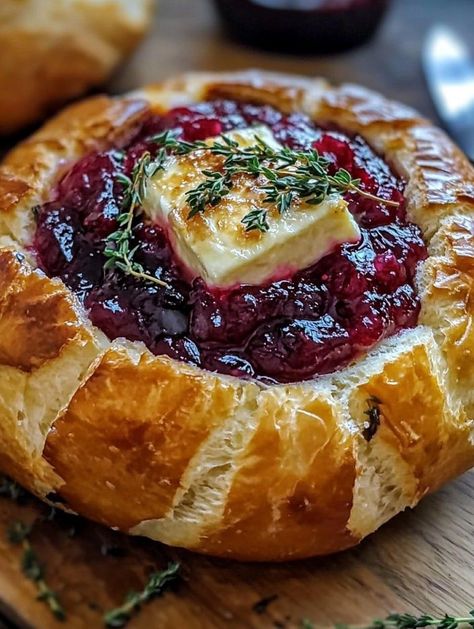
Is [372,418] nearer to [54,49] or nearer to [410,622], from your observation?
[410,622]

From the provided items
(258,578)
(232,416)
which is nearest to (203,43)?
(232,416)

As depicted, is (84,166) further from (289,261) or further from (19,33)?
(19,33)

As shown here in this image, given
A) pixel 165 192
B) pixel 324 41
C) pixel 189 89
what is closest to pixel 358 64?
pixel 324 41

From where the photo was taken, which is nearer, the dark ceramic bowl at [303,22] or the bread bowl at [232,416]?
the bread bowl at [232,416]

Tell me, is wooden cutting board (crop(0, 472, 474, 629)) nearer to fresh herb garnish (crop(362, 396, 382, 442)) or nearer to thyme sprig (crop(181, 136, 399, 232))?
fresh herb garnish (crop(362, 396, 382, 442))

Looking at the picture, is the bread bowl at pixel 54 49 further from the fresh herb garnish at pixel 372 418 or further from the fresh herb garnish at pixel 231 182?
the fresh herb garnish at pixel 372 418

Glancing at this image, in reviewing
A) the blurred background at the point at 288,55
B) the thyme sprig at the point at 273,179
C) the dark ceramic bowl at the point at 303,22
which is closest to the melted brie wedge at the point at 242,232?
→ the thyme sprig at the point at 273,179

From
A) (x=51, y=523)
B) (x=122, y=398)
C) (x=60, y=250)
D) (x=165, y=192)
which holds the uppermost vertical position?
(x=165, y=192)
